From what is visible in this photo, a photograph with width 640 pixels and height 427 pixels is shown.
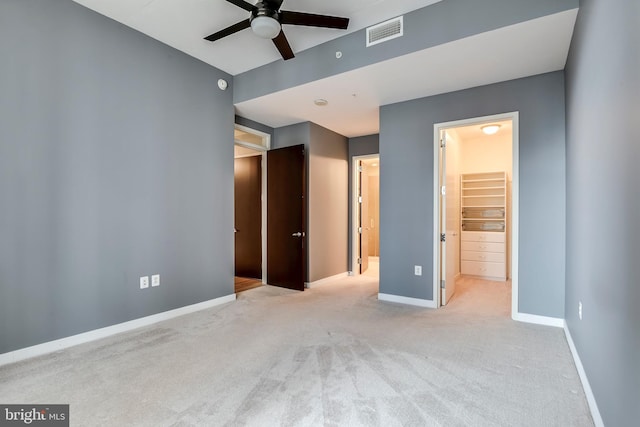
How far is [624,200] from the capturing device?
133cm

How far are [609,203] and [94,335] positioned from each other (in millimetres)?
3967

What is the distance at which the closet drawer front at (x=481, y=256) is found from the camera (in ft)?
18.3

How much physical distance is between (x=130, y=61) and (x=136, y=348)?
Answer: 2810 millimetres

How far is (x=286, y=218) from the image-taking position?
16.1 feet

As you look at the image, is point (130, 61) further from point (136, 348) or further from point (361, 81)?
point (136, 348)

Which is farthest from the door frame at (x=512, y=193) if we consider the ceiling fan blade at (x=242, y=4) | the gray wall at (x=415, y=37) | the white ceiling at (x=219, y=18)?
the ceiling fan blade at (x=242, y=4)

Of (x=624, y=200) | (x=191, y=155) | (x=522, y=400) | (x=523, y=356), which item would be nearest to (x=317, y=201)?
(x=191, y=155)

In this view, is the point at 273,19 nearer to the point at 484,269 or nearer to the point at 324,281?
the point at 324,281

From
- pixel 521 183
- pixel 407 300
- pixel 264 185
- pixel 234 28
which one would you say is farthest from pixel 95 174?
pixel 521 183

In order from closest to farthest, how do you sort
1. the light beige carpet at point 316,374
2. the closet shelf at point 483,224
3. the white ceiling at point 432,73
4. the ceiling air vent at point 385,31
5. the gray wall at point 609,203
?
the gray wall at point 609,203 → the light beige carpet at point 316,374 → the white ceiling at point 432,73 → the ceiling air vent at point 385,31 → the closet shelf at point 483,224

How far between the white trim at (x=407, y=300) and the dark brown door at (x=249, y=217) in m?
2.29

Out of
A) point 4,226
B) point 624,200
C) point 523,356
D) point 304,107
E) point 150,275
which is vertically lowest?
point 523,356

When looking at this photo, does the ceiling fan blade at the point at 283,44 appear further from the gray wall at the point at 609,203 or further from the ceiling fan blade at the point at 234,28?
the gray wall at the point at 609,203

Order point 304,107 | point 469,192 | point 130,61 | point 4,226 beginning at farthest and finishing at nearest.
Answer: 1. point 469,192
2. point 304,107
3. point 130,61
4. point 4,226
